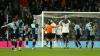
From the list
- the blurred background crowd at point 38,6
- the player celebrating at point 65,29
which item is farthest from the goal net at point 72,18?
the blurred background crowd at point 38,6

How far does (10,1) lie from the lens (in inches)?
1308

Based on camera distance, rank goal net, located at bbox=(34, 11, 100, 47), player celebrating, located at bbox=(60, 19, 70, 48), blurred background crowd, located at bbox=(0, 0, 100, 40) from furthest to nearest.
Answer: blurred background crowd, located at bbox=(0, 0, 100, 40)
goal net, located at bbox=(34, 11, 100, 47)
player celebrating, located at bbox=(60, 19, 70, 48)

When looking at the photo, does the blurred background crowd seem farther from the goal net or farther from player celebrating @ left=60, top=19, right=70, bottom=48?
player celebrating @ left=60, top=19, right=70, bottom=48

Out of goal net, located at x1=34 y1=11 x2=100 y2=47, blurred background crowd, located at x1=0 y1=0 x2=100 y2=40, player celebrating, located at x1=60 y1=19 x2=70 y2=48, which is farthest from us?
blurred background crowd, located at x1=0 y1=0 x2=100 y2=40

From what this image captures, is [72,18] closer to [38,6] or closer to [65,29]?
[65,29]

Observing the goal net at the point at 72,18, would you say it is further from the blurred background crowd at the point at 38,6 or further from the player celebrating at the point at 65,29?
the blurred background crowd at the point at 38,6

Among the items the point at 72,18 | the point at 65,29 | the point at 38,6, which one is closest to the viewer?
the point at 65,29

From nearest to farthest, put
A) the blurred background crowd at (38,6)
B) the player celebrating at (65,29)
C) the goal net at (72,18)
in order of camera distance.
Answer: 1. the player celebrating at (65,29)
2. the goal net at (72,18)
3. the blurred background crowd at (38,6)

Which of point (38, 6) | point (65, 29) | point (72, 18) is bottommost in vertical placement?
point (65, 29)

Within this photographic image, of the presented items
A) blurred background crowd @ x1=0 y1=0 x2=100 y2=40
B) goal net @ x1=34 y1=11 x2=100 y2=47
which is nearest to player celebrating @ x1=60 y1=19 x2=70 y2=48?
goal net @ x1=34 y1=11 x2=100 y2=47

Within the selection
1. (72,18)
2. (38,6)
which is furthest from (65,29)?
(38,6)

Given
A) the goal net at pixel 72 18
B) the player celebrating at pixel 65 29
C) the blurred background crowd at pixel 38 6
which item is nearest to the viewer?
the player celebrating at pixel 65 29

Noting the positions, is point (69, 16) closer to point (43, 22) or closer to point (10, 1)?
point (43, 22)

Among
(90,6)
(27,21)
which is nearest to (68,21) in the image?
(27,21)
